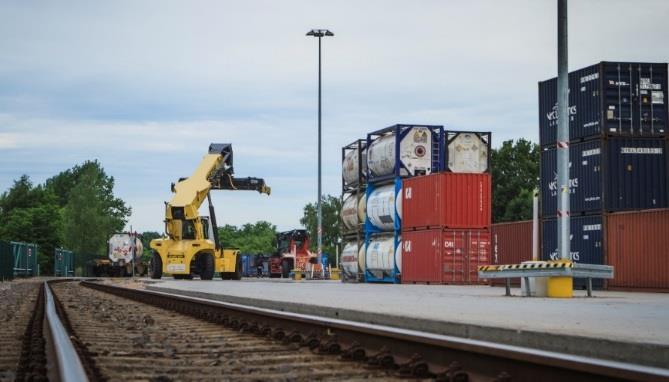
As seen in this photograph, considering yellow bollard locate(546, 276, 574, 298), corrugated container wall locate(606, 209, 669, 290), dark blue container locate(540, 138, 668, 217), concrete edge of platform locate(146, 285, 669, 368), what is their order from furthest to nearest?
dark blue container locate(540, 138, 668, 217)
corrugated container wall locate(606, 209, 669, 290)
yellow bollard locate(546, 276, 574, 298)
concrete edge of platform locate(146, 285, 669, 368)

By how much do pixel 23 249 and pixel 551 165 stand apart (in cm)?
4125

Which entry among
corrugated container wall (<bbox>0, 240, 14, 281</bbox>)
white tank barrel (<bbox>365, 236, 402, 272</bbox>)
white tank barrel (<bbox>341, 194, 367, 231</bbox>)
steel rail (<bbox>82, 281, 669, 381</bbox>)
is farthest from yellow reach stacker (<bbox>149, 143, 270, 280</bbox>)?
steel rail (<bbox>82, 281, 669, 381</bbox>)

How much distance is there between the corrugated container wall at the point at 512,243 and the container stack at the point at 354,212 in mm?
7568

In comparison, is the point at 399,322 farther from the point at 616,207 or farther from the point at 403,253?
the point at 403,253

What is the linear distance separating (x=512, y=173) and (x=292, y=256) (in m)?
21.4

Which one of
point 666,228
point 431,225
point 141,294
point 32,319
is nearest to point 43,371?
point 32,319

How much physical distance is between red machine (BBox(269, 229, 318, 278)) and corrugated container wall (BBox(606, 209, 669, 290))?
135 ft

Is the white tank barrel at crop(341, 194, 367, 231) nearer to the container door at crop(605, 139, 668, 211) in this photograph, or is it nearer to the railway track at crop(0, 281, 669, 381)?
the container door at crop(605, 139, 668, 211)

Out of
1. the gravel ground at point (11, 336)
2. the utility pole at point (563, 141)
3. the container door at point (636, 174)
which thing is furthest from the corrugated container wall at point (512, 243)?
the gravel ground at point (11, 336)

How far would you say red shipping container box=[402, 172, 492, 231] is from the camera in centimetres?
2831

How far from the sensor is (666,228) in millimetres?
20031

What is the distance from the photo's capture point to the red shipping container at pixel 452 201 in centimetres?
Result: 2831

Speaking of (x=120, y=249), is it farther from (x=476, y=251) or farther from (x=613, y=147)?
(x=613, y=147)

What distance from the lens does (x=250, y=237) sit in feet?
575
